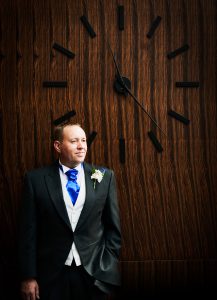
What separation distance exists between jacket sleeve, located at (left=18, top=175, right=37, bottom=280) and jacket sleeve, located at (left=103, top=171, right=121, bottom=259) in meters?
0.42

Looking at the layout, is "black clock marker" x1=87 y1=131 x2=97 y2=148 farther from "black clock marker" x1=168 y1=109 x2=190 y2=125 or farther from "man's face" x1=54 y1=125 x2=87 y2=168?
"black clock marker" x1=168 y1=109 x2=190 y2=125

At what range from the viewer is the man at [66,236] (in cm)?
206

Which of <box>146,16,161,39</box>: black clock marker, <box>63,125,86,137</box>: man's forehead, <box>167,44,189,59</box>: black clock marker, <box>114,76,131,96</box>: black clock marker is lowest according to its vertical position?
<box>63,125,86,137</box>: man's forehead

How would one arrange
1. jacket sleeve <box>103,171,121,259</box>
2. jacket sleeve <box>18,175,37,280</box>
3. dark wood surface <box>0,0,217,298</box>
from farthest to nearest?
1. dark wood surface <box>0,0,217,298</box>
2. jacket sleeve <box>103,171,121,259</box>
3. jacket sleeve <box>18,175,37,280</box>

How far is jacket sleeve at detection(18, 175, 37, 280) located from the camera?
6.73ft

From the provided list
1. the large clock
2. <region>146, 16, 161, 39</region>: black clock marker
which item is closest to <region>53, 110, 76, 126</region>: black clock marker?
the large clock

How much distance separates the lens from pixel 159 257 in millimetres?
2629

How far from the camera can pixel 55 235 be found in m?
2.08

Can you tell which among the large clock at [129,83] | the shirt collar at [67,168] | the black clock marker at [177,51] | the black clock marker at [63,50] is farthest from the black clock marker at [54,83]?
the black clock marker at [177,51]

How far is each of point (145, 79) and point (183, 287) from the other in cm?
149

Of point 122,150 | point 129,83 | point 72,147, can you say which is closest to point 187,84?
point 129,83

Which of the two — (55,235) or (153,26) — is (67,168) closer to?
(55,235)

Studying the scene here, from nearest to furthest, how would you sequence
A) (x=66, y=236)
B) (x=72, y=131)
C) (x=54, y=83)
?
(x=66, y=236)
(x=72, y=131)
(x=54, y=83)

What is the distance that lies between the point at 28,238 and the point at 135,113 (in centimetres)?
113
